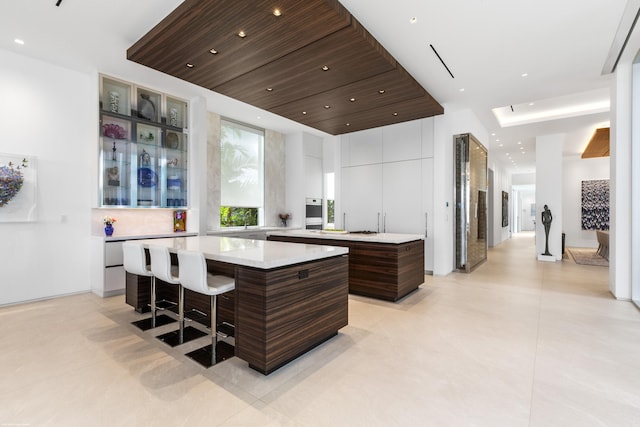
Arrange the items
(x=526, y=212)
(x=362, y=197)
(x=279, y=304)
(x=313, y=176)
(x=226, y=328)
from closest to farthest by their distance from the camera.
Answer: (x=279, y=304) < (x=226, y=328) < (x=362, y=197) < (x=313, y=176) < (x=526, y=212)

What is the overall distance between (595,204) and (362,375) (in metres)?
11.6

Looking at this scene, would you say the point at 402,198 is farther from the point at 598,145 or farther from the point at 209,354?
the point at 598,145

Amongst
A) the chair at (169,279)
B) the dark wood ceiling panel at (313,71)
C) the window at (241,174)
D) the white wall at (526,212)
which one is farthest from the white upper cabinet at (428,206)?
the white wall at (526,212)

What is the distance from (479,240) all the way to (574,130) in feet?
12.0

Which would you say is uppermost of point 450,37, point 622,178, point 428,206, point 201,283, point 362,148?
point 450,37

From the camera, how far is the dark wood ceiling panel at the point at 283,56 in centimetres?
267

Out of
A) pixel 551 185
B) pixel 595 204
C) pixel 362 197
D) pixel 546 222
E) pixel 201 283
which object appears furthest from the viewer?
pixel 595 204

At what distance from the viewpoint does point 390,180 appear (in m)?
6.14

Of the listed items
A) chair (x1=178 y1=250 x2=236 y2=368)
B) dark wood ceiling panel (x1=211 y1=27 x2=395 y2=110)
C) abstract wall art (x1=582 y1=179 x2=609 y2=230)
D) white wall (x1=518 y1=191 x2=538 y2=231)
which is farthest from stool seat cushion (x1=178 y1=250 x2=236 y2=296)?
white wall (x1=518 y1=191 x2=538 y2=231)

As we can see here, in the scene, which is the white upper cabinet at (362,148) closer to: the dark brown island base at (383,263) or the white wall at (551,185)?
the dark brown island base at (383,263)

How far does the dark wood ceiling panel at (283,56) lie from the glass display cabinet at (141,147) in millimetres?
1329

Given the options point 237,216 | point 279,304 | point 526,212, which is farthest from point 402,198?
point 526,212

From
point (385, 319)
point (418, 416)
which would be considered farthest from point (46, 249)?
point (418, 416)

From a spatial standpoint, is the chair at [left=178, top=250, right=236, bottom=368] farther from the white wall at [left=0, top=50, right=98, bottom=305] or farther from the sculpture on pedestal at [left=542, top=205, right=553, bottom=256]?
the sculpture on pedestal at [left=542, top=205, right=553, bottom=256]
